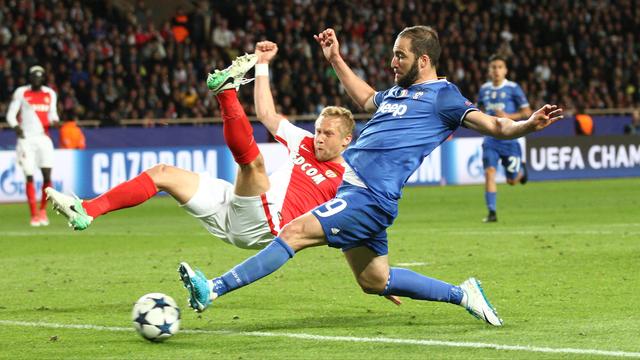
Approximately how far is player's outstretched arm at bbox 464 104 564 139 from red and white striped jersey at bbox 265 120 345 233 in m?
1.43

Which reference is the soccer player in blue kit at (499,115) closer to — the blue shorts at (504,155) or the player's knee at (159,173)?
the blue shorts at (504,155)

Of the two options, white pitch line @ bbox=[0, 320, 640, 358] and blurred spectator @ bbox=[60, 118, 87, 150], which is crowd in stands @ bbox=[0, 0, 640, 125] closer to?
blurred spectator @ bbox=[60, 118, 87, 150]

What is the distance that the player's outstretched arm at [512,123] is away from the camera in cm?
679

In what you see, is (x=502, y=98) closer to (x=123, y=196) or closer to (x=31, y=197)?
(x=31, y=197)

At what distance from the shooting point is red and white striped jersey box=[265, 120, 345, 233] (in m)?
8.19

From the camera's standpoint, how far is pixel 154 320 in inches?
278

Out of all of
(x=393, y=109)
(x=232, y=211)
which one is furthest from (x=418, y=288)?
(x=232, y=211)

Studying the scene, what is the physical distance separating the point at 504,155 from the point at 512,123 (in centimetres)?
1023

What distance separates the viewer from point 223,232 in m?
8.22

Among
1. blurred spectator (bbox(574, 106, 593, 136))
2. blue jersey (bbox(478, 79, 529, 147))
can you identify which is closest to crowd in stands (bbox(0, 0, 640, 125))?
blurred spectator (bbox(574, 106, 593, 136))

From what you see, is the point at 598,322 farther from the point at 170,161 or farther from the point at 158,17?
the point at 158,17

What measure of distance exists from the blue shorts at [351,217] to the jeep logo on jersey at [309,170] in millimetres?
1038

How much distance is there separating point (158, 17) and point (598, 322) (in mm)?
26687

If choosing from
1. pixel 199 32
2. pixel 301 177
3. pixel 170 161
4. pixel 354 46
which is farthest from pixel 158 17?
pixel 301 177
